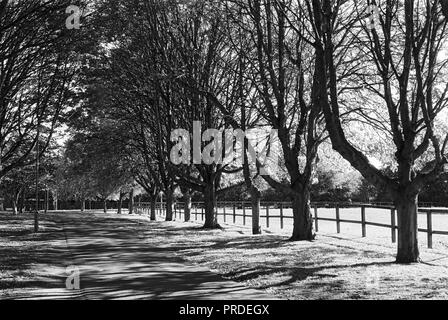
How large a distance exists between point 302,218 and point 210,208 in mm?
9677

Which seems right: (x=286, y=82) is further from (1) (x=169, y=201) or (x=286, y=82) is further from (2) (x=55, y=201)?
(2) (x=55, y=201)

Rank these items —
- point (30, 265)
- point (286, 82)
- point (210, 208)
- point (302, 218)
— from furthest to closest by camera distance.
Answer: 1. point (210, 208)
2. point (286, 82)
3. point (302, 218)
4. point (30, 265)

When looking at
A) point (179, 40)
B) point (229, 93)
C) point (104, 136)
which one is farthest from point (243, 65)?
point (104, 136)

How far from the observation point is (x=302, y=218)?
17.8 metres

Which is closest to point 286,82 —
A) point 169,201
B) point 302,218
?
point 302,218

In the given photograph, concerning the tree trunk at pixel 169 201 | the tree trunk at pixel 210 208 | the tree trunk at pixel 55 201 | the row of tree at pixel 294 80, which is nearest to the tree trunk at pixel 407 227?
the row of tree at pixel 294 80

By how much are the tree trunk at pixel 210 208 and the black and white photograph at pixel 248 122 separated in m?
0.11

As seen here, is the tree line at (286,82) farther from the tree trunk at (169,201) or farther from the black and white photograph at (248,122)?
the tree trunk at (169,201)

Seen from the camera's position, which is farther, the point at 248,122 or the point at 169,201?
the point at 169,201

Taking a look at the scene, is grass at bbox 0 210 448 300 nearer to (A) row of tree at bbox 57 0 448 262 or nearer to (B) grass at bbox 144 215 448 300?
(B) grass at bbox 144 215 448 300

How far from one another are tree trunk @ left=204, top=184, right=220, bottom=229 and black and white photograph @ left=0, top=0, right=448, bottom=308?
0.11 metres

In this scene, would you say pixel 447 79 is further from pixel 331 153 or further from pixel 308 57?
pixel 331 153

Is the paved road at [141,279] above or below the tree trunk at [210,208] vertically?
below

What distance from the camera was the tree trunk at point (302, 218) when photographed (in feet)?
57.9
